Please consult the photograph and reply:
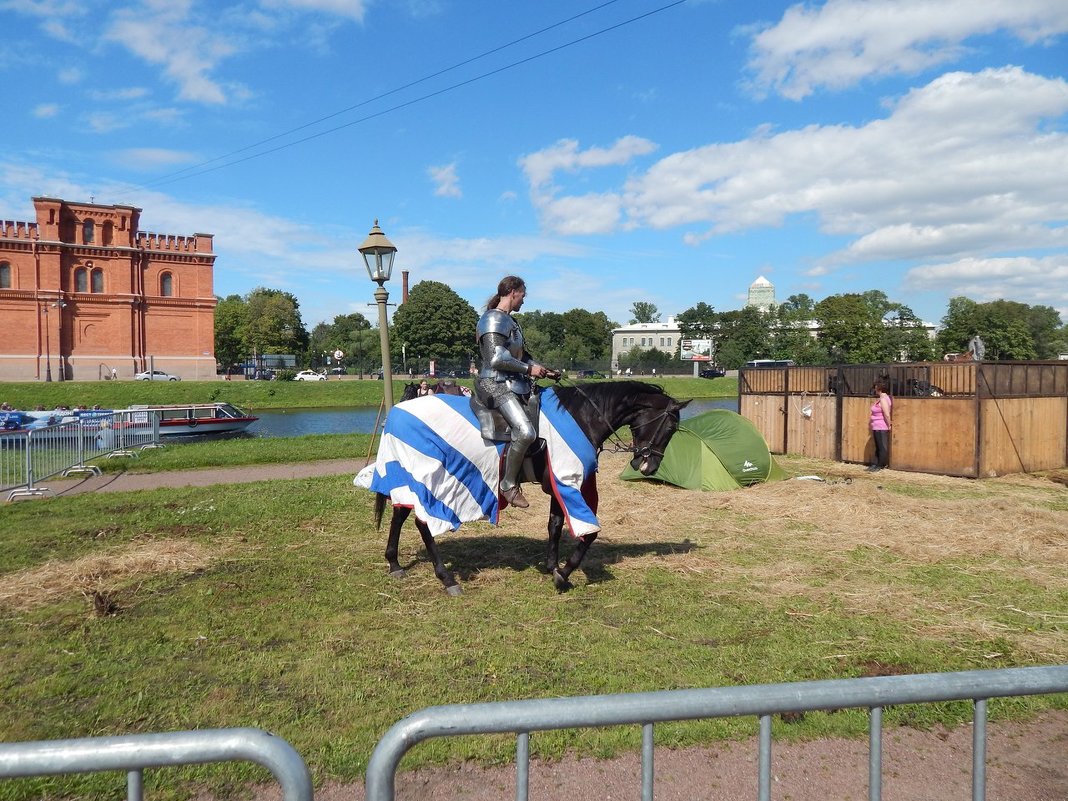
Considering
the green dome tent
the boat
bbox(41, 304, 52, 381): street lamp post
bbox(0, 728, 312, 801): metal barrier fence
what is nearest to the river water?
the boat

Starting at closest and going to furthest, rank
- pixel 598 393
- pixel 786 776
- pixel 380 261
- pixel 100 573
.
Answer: pixel 786 776 → pixel 100 573 → pixel 598 393 → pixel 380 261

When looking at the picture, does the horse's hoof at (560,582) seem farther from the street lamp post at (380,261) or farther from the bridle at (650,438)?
the street lamp post at (380,261)

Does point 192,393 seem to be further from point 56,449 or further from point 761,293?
point 761,293

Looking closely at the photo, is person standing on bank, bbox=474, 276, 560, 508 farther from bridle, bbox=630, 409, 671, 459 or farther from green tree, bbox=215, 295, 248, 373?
green tree, bbox=215, 295, 248, 373

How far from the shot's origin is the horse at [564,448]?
661cm

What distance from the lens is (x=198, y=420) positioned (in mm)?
26750

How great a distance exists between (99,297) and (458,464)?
2265 inches

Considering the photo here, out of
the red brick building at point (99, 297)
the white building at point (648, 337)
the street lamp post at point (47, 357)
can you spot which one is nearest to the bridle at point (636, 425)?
the red brick building at point (99, 297)

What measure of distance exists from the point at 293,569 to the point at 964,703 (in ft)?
20.2

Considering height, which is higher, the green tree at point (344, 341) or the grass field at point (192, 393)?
the green tree at point (344, 341)

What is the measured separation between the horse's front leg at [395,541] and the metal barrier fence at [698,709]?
528 cm

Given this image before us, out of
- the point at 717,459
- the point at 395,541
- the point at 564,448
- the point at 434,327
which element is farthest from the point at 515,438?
the point at 434,327

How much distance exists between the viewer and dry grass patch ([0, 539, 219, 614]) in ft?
20.7

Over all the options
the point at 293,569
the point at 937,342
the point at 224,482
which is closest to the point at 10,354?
the point at 224,482
